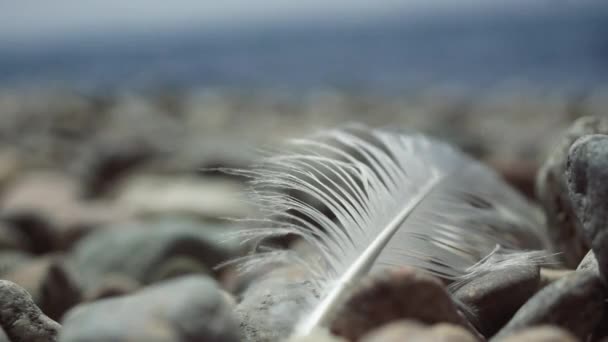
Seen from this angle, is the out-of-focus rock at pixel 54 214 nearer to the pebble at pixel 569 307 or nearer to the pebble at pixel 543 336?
the pebble at pixel 569 307

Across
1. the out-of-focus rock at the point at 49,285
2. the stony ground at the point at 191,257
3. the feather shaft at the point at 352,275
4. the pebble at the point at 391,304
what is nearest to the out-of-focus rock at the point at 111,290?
the stony ground at the point at 191,257

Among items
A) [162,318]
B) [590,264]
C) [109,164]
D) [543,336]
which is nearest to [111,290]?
[162,318]

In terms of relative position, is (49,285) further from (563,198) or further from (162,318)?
(563,198)

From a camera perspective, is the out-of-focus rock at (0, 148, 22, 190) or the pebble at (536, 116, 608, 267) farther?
the out-of-focus rock at (0, 148, 22, 190)

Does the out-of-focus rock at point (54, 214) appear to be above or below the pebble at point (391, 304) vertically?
above

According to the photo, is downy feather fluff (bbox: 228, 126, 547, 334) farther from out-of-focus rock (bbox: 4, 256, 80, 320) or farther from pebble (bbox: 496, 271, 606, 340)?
out-of-focus rock (bbox: 4, 256, 80, 320)

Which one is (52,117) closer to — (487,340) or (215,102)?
(215,102)

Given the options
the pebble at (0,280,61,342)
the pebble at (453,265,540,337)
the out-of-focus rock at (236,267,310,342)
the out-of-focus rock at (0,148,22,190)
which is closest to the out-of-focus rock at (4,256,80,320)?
the pebble at (0,280,61,342)

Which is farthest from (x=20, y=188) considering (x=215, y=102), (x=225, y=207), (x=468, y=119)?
(x=215, y=102)
